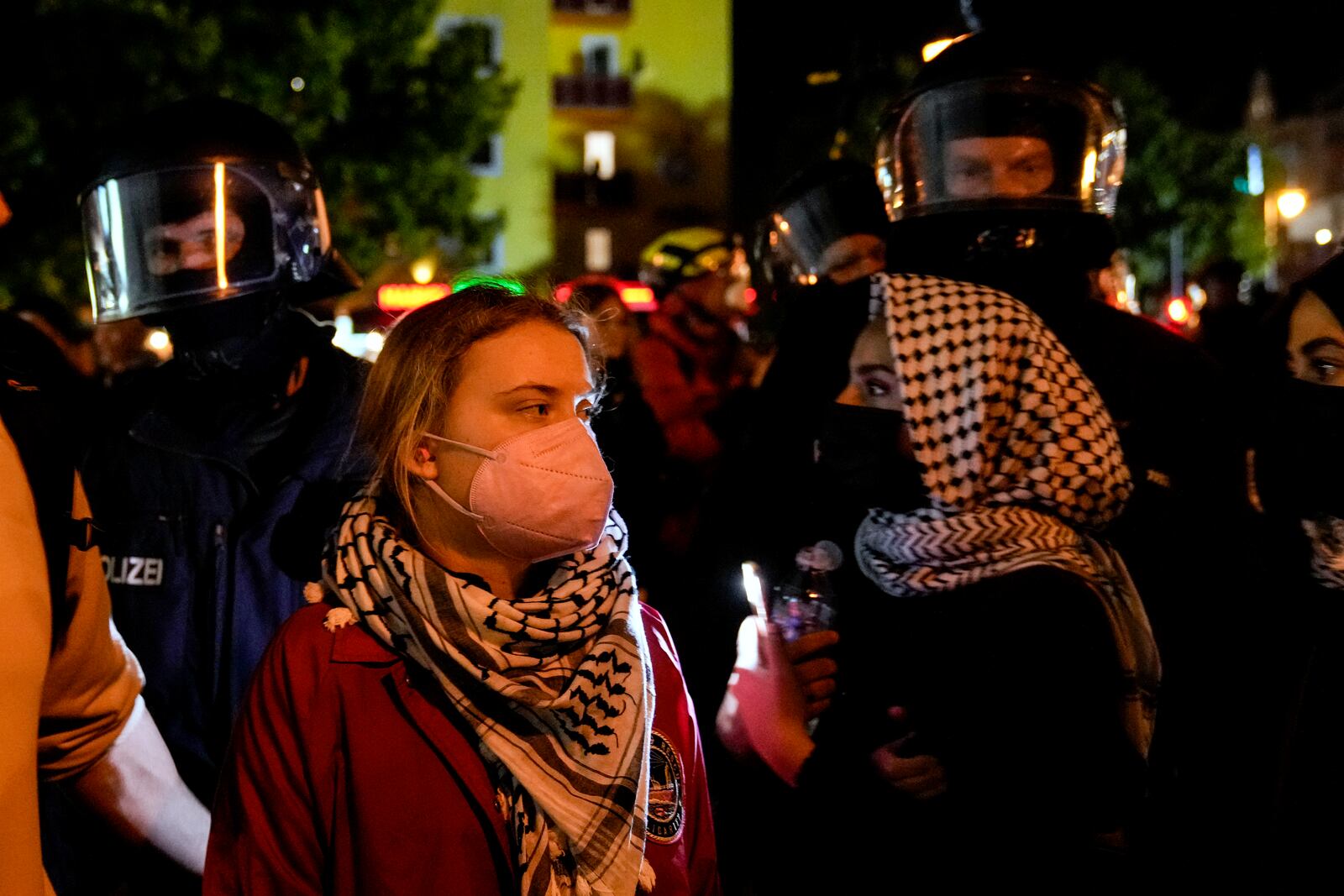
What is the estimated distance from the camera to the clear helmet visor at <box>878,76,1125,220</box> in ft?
10.2

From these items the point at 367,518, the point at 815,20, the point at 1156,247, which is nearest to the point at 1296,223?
the point at 1156,247

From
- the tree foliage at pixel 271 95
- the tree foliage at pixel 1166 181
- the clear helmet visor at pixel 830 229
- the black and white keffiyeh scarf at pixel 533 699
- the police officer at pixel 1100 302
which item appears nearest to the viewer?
the black and white keffiyeh scarf at pixel 533 699

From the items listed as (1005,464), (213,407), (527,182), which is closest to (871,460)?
(1005,464)

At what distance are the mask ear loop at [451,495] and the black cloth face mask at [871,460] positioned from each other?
82cm

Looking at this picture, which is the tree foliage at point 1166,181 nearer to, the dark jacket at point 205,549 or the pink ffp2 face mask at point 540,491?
the dark jacket at point 205,549

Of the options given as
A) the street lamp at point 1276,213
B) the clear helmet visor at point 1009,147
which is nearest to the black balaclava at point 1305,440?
the clear helmet visor at point 1009,147

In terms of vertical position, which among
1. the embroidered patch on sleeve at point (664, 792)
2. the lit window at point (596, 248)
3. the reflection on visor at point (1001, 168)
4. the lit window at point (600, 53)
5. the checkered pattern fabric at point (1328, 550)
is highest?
the lit window at point (600, 53)

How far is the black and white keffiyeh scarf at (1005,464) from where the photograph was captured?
2359 millimetres

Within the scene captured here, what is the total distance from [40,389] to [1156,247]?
4777 centimetres

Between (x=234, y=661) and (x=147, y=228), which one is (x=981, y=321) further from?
(x=147, y=228)

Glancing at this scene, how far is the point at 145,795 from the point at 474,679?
71 centimetres

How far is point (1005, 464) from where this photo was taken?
7.92 feet

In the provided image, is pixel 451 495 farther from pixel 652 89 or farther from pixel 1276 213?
pixel 1276 213

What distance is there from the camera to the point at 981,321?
2.47 metres
